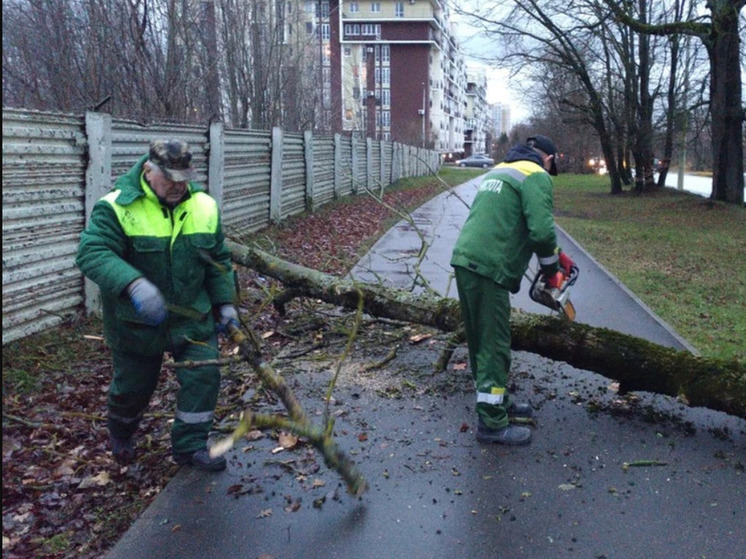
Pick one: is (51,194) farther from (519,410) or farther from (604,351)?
(604,351)

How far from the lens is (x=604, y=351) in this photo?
17.1 feet

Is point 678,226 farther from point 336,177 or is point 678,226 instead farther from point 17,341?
point 17,341

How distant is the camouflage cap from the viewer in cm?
395

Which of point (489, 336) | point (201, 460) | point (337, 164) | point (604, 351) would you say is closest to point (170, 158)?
point (201, 460)

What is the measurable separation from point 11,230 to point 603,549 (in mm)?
5146

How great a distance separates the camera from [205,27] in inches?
603

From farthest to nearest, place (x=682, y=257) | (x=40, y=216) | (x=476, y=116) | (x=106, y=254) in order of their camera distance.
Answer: (x=476, y=116)
(x=682, y=257)
(x=40, y=216)
(x=106, y=254)

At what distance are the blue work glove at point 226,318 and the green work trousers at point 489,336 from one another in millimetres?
1464

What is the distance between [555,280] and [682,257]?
9796 millimetres

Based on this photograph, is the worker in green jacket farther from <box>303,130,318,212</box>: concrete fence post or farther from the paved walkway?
<box>303,130,318,212</box>: concrete fence post

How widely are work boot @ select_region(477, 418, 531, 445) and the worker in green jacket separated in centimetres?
169

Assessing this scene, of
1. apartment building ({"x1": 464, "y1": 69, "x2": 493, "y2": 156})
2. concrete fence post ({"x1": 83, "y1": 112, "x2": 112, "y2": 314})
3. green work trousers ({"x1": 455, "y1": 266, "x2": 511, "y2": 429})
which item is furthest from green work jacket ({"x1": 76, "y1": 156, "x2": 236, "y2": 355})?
apartment building ({"x1": 464, "y1": 69, "x2": 493, "y2": 156})

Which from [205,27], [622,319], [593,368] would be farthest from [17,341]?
[205,27]

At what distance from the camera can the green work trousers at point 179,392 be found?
4.21 metres
